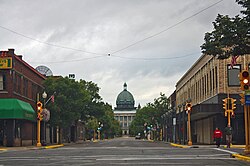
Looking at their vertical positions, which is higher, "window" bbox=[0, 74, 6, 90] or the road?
"window" bbox=[0, 74, 6, 90]

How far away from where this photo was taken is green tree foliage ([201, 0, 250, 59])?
23078 mm

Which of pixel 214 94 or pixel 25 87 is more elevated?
pixel 25 87

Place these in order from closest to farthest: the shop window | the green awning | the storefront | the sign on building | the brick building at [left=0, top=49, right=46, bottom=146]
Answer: the green awning, the storefront, the brick building at [left=0, top=49, right=46, bottom=146], the sign on building, the shop window

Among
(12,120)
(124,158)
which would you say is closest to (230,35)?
(124,158)

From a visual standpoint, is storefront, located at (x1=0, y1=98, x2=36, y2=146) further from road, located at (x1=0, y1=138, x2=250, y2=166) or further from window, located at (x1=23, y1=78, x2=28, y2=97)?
road, located at (x1=0, y1=138, x2=250, y2=166)

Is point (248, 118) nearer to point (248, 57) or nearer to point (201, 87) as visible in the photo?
point (248, 57)

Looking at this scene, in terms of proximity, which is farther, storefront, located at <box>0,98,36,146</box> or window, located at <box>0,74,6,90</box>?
window, located at <box>0,74,6,90</box>

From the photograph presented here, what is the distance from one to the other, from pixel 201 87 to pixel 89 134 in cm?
6332

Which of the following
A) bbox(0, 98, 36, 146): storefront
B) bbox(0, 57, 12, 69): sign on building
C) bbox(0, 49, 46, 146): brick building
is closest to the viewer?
bbox(0, 98, 36, 146): storefront

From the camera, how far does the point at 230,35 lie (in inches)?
926

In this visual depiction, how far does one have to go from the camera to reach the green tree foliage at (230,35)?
2308 centimetres

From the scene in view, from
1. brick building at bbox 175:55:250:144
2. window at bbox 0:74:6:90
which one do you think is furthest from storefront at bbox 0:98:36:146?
brick building at bbox 175:55:250:144

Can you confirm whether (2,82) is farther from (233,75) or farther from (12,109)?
(233,75)

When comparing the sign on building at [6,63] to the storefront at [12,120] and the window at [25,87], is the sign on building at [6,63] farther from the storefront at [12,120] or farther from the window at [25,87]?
the window at [25,87]
